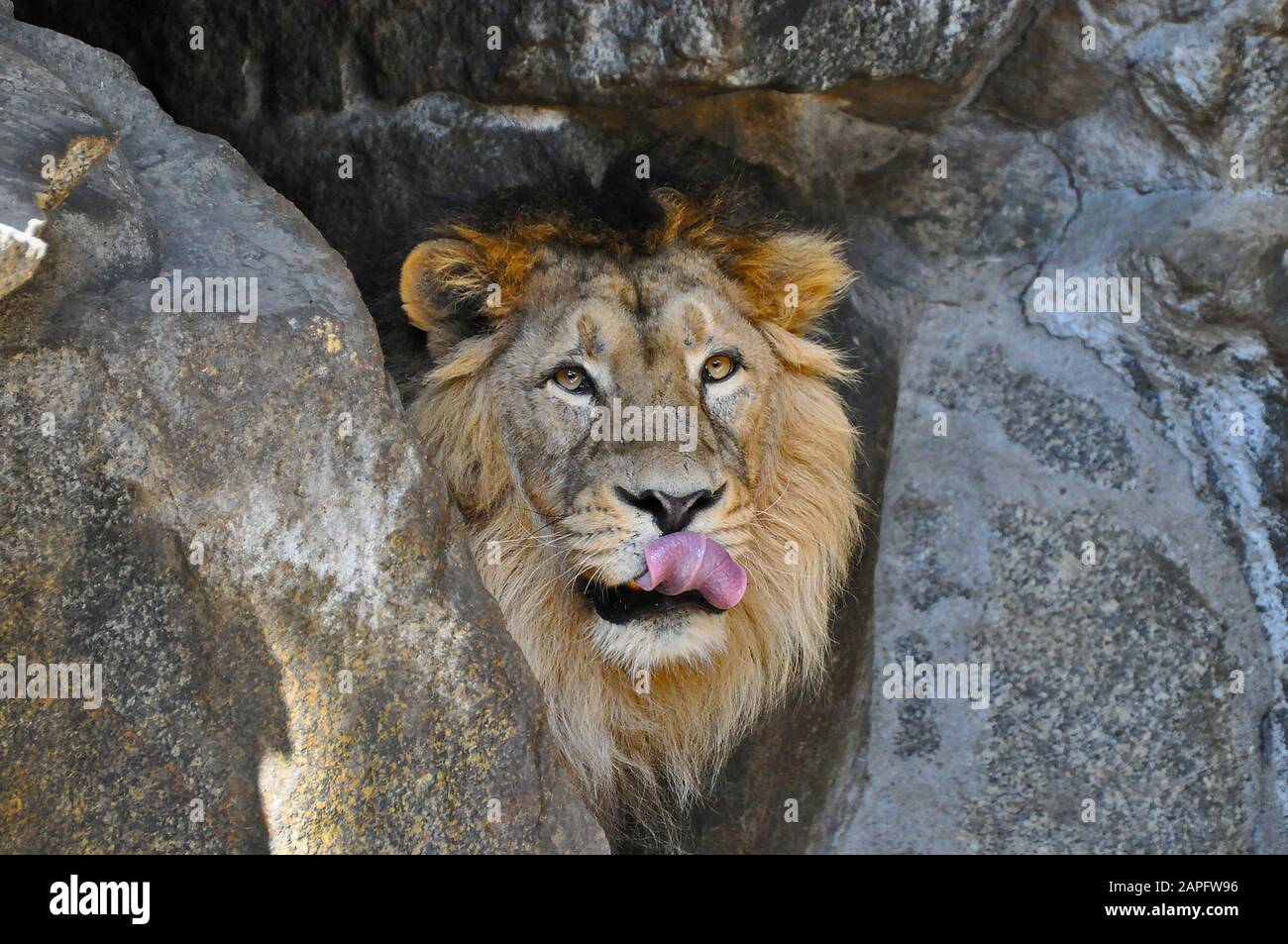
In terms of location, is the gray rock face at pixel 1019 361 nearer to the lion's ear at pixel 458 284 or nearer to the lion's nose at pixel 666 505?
the lion's ear at pixel 458 284

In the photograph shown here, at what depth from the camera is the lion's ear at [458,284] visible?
4.27 metres

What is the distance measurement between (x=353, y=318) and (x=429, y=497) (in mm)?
457

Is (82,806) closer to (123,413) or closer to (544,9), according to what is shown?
(123,413)

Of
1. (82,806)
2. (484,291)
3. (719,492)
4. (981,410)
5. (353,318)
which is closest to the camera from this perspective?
(82,806)

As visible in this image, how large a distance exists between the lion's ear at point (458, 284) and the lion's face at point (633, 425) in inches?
3.9

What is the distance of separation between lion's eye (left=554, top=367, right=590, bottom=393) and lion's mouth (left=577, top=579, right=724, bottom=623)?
53 cm

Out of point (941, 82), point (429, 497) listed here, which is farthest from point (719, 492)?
point (941, 82)

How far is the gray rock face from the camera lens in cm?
446

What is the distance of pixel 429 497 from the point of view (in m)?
3.66

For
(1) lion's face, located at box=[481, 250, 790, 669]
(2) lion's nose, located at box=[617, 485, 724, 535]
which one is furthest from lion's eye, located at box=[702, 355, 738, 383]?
(2) lion's nose, located at box=[617, 485, 724, 535]

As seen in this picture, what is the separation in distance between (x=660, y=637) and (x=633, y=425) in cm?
59
